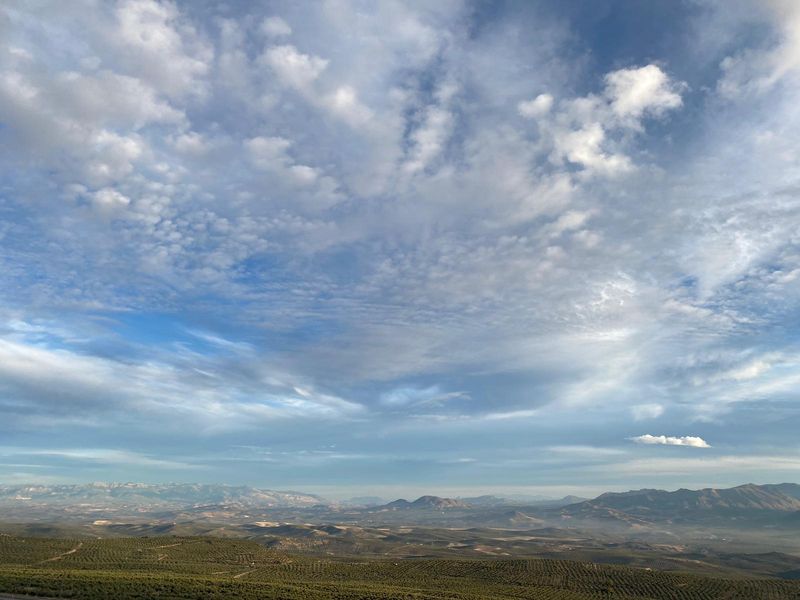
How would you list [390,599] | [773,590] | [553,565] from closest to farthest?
1. [390,599]
2. [773,590]
3. [553,565]

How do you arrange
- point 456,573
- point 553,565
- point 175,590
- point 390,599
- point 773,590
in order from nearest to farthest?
1. point 175,590
2. point 390,599
3. point 773,590
4. point 456,573
5. point 553,565

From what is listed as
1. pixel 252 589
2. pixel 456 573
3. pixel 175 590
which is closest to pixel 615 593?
pixel 456 573

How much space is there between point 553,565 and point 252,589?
115 metres

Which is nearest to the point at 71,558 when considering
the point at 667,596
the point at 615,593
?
the point at 615,593

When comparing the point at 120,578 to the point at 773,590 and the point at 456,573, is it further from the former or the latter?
the point at 773,590

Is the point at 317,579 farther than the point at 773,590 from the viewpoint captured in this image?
No

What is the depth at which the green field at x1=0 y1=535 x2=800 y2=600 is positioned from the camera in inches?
3410

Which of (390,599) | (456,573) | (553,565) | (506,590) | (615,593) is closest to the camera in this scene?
(390,599)

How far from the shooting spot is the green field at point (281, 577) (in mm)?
86625

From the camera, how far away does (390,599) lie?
8994 cm

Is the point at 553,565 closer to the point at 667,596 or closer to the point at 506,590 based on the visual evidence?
A: the point at 667,596

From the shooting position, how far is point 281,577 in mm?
125500

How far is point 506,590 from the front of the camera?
400 ft

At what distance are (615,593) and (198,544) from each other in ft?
439
